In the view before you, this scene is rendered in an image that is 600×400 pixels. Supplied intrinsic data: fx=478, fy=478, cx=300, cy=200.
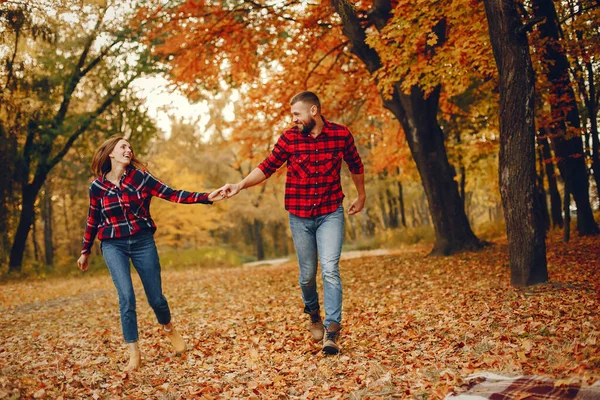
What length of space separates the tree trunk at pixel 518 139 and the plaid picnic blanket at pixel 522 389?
3.42 m

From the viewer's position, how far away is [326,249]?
443 centimetres

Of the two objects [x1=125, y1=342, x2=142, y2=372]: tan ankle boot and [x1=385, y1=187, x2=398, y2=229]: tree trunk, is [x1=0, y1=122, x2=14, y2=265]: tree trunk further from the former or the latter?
[x1=385, y1=187, x2=398, y2=229]: tree trunk

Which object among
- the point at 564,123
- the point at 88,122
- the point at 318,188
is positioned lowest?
the point at 318,188

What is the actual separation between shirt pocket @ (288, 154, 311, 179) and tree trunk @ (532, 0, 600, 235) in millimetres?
6974

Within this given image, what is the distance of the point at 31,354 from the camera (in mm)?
5469

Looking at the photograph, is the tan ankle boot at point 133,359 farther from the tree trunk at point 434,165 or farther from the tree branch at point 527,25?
the tree trunk at point 434,165

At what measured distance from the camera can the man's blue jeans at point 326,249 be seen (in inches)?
174

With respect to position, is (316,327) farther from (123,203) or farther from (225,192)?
(123,203)

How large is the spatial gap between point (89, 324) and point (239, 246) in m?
34.3

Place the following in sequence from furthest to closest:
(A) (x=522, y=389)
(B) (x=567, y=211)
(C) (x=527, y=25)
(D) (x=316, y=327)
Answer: (B) (x=567, y=211), (C) (x=527, y=25), (D) (x=316, y=327), (A) (x=522, y=389)

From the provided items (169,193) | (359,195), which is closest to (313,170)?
(359,195)

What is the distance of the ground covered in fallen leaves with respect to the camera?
3.60m

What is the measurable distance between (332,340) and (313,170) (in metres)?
1.58

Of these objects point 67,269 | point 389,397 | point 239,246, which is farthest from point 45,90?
point 239,246
